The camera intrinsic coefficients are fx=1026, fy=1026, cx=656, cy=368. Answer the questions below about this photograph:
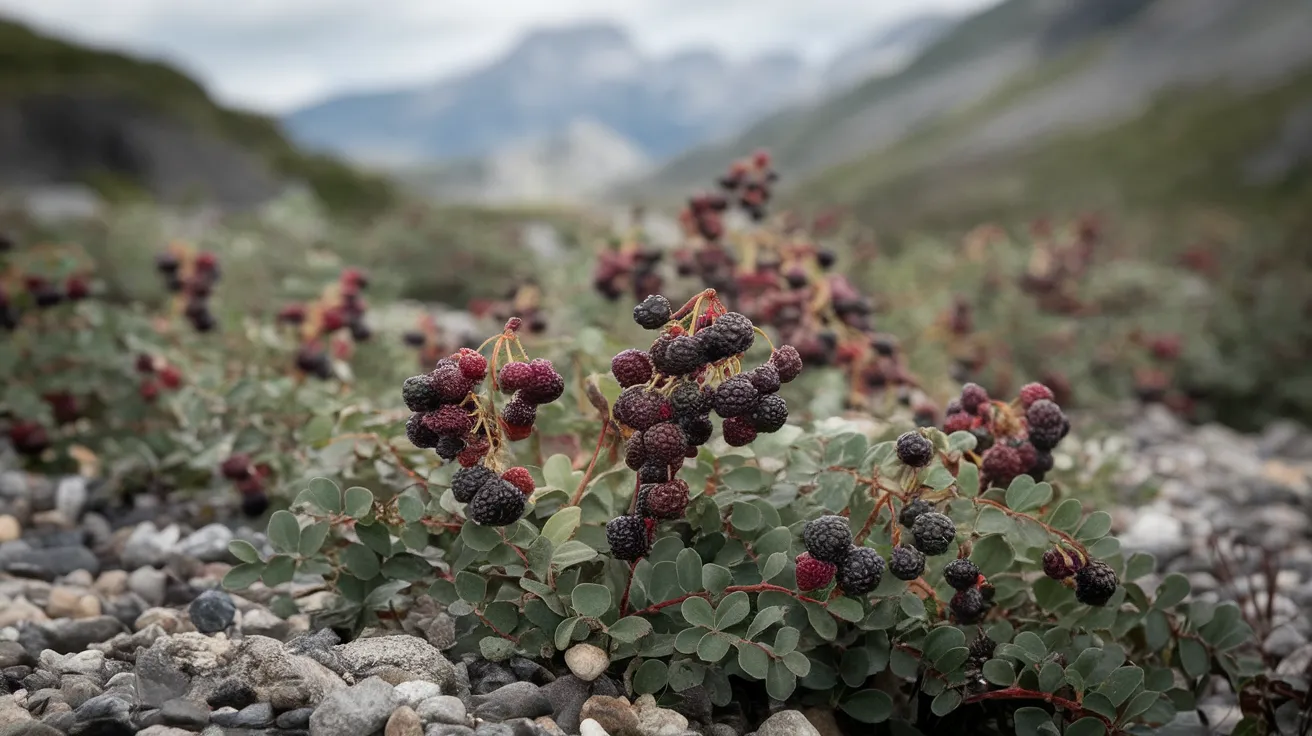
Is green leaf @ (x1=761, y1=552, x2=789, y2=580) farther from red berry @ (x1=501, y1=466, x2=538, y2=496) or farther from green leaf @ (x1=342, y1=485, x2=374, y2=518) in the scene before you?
green leaf @ (x1=342, y1=485, x2=374, y2=518)

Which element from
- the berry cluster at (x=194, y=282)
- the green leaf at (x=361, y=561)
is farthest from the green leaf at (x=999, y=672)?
the berry cluster at (x=194, y=282)

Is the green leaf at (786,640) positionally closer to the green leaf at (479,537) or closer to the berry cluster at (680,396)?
the berry cluster at (680,396)

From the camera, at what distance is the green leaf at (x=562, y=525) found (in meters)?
2.21

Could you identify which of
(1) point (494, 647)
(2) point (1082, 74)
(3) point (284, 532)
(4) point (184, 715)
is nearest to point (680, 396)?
(1) point (494, 647)

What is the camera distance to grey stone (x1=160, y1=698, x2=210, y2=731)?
6.55ft

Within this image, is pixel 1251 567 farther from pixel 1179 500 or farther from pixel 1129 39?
pixel 1129 39

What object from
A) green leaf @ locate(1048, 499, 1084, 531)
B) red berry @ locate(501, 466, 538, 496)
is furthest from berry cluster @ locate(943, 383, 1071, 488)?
red berry @ locate(501, 466, 538, 496)

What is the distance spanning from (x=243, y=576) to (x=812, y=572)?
52.3 inches

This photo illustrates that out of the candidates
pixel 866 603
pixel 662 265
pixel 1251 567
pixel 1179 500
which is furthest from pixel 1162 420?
pixel 866 603

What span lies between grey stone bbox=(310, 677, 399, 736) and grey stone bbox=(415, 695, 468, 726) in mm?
60

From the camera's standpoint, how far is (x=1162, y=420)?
654cm

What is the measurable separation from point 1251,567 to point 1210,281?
6.64 metres

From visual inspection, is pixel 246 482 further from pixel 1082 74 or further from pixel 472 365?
pixel 1082 74

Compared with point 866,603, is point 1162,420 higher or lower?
lower
